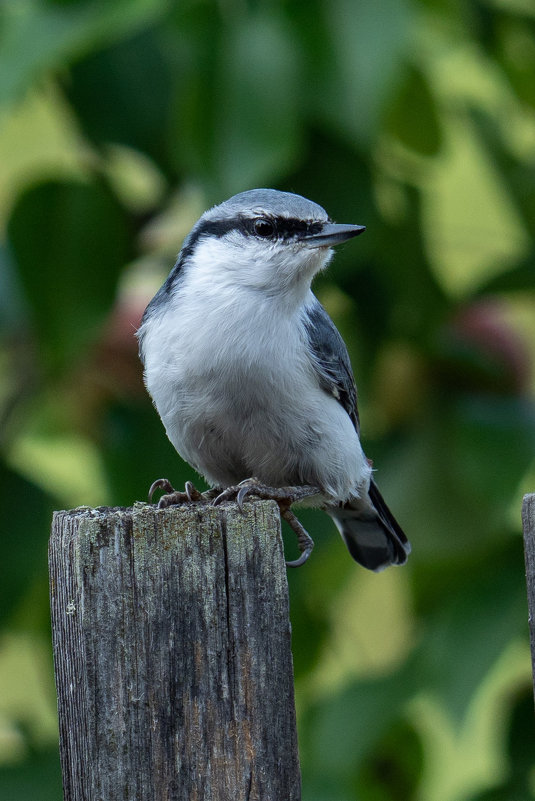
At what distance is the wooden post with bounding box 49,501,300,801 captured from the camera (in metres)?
1.36

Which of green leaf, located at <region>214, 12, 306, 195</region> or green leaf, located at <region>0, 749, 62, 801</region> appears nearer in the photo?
green leaf, located at <region>214, 12, 306, 195</region>

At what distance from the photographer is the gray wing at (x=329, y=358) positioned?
2506mm

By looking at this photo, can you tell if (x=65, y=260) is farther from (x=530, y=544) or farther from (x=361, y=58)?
(x=530, y=544)

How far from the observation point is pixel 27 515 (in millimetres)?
3070

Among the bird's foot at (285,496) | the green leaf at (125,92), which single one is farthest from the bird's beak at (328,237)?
the green leaf at (125,92)

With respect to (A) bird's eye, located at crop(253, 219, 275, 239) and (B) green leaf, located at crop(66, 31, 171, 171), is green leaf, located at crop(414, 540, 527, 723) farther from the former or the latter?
(B) green leaf, located at crop(66, 31, 171, 171)

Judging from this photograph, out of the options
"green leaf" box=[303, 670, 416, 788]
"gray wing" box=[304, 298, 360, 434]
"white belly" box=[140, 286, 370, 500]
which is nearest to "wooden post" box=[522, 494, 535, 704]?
"white belly" box=[140, 286, 370, 500]

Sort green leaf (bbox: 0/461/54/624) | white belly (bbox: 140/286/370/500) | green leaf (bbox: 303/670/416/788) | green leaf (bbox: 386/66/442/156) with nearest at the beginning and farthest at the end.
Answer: white belly (bbox: 140/286/370/500), green leaf (bbox: 303/670/416/788), green leaf (bbox: 0/461/54/624), green leaf (bbox: 386/66/442/156)

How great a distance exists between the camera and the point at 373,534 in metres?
2.84

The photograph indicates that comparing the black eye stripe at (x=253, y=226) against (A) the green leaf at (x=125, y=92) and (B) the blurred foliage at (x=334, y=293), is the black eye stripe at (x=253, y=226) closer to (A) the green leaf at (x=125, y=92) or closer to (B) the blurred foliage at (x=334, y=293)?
(B) the blurred foliage at (x=334, y=293)

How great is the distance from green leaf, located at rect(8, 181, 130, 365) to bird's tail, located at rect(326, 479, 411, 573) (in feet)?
2.86

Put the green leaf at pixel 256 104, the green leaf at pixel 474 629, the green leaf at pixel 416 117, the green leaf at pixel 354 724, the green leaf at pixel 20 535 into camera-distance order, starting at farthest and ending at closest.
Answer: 1. the green leaf at pixel 416 117
2. the green leaf at pixel 20 535
3. the green leaf at pixel 354 724
4. the green leaf at pixel 474 629
5. the green leaf at pixel 256 104

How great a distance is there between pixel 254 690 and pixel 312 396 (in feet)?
3.69

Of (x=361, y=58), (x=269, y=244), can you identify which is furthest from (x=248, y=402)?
(x=361, y=58)
